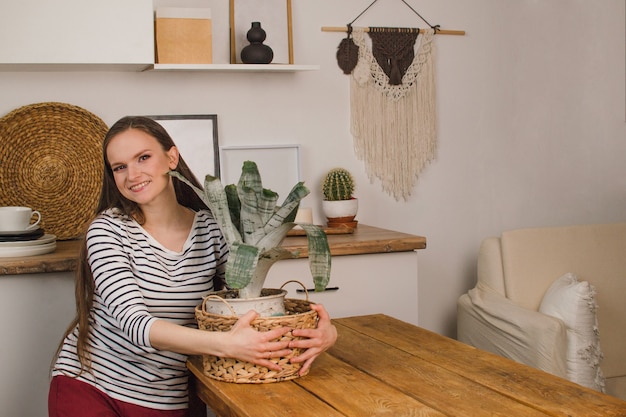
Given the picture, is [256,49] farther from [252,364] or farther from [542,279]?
[252,364]

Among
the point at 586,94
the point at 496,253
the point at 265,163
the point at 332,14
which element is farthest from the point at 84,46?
the point at 586,94

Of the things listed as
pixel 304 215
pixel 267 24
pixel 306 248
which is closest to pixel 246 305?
pixel 306 248

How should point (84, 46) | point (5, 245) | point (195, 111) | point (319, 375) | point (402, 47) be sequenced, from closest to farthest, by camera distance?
point (319, 375) → point (5, 245) → point (84, 46) → point (195, 111) → point (402, 47)

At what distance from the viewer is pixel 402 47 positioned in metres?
3.45

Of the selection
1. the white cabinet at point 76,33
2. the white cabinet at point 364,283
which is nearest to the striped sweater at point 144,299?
the white cabinet at point 364,283

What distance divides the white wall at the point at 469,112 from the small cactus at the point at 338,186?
0.13 metres

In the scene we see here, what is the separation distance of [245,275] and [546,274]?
1926 mm

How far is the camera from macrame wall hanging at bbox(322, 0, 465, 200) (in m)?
3.39

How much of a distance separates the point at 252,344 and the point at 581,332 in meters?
1.70

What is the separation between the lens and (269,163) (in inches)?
128

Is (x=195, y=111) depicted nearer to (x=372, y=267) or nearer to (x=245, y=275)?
(x=372, y=267)

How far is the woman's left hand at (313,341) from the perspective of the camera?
5.50 feet

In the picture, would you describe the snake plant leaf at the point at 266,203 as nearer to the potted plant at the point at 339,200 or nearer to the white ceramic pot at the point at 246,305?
the white ceramic pot at the point at 246,305

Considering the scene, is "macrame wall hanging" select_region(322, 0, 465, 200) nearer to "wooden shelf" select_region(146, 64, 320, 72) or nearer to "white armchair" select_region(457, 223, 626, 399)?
"wooden shelf" select_region(146, 64, 320, 72)
